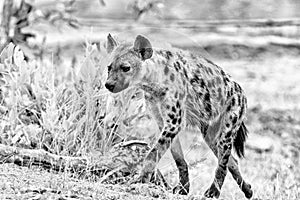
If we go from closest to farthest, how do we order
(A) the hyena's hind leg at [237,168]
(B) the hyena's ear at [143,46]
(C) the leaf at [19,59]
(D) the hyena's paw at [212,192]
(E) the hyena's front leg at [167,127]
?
(B) the hyena's ear at [143,46]
(E) the hyena's front leg at [167,127]
(D) the hyena's paw at [212,192]
(A) the hyena's hind leg at [237,168]
(C) the leaf at [19,59]

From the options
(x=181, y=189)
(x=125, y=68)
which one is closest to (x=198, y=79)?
(x=125, y=68)

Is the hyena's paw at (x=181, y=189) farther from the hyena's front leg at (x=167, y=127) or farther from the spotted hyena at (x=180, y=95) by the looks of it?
the hyena's front leg at (x=167, y=127)

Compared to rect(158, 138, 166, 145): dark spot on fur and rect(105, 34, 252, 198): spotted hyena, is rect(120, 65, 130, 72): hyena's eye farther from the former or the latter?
rect(158, 138, 166, 145): dark spot on fur

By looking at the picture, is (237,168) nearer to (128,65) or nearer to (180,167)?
(180,167)

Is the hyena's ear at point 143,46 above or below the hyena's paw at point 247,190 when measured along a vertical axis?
above

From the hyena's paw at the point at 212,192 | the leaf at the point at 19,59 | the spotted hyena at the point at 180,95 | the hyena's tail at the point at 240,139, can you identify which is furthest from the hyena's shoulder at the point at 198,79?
the leaf at the point at 19,59

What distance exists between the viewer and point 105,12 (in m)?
8.47

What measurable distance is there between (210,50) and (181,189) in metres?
4.71

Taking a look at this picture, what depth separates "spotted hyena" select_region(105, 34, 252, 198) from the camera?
356 centimetres

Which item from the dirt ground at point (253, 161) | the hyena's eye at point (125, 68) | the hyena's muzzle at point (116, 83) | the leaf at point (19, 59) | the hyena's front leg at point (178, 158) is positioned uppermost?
the hyena's eye at point (125, 68)

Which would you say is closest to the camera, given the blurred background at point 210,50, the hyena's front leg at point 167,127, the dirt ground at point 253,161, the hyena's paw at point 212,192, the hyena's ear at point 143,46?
the hyena's ear at point 143,46

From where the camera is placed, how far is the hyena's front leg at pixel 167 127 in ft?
11.9

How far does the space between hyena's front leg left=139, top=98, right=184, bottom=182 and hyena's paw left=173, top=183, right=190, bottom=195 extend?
0.37 meters

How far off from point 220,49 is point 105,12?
4.44 feet
